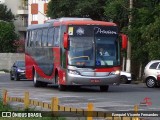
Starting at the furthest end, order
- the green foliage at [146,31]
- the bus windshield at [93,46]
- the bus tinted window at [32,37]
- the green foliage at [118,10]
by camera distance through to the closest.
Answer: the green foliage at [118,10]
the green foliage at [146,31]
the bus tinted window at [32,37]
the bus windshield at [93,46]

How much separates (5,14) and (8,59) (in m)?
18.7

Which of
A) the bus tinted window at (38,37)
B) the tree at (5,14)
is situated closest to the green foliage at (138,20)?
the bus tinted window at (38,37)

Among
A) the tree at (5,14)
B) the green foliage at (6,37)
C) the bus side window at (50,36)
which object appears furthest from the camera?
the tree at (5,14)

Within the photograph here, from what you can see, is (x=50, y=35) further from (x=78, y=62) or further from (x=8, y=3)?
(x=8, y=3)

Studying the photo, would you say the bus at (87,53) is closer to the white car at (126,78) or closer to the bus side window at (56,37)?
the bus side window at (56,37)

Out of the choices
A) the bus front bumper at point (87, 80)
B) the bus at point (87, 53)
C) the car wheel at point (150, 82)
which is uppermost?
the bus at point (87, 53)

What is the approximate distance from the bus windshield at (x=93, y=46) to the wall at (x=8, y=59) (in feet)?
134

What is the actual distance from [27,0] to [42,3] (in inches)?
298

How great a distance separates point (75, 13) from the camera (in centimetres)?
4744

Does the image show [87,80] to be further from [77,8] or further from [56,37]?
[77,8]

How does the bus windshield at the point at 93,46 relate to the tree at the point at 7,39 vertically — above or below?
above

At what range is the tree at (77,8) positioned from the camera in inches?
1845

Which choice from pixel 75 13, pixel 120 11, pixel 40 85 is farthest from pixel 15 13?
pixel 40 85

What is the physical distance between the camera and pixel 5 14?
8456 centimetres
